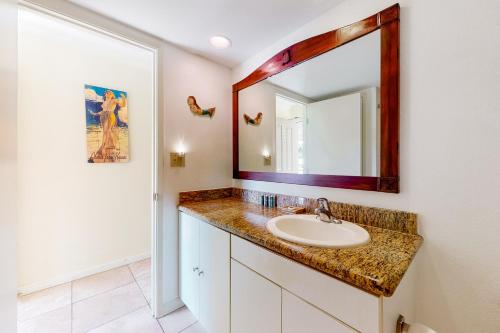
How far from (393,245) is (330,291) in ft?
1.23

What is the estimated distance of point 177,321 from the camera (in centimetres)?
163

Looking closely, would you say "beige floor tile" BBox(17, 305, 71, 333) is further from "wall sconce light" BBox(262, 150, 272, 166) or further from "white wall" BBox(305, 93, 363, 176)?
"white wall" BBox(305, 93, 363, 176)

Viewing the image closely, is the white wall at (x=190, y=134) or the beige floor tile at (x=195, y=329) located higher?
the white wall at (x=190, y=134)

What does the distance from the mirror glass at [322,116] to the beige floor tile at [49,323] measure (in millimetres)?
1885

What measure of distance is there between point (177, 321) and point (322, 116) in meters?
1.93

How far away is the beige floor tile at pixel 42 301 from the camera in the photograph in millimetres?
1670

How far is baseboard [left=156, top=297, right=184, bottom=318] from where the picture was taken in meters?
1.66

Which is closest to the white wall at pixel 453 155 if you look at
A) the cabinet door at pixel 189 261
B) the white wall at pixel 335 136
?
the white wall at pixel 335 136

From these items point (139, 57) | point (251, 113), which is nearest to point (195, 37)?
point (251, 113)

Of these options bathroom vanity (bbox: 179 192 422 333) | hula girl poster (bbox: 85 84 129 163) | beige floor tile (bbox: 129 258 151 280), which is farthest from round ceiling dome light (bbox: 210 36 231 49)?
beige floor tile (bbox: 129 258 151 280)

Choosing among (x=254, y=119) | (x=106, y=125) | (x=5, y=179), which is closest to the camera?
(x=5, y=179)

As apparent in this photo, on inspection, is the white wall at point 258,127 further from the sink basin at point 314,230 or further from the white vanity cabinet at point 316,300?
the white vanity cabinet at point 316,300

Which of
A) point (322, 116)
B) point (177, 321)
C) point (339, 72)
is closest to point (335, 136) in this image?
point (322, 116)

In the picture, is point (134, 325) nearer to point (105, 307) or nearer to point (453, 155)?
point (105, 307)
